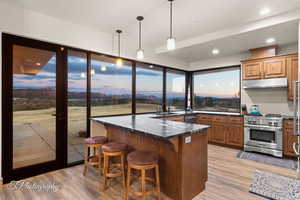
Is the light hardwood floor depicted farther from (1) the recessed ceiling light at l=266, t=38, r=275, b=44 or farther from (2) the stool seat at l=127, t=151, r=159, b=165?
(1) the recessed ceiling light at l=266, t=38, r=275, b=44

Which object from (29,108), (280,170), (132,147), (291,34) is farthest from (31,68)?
(291,34)

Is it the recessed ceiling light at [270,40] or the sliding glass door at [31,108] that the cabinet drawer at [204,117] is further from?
the sliding glass door at [31,108]

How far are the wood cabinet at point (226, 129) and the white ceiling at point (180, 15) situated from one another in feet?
6.98

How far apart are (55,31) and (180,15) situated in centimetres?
242

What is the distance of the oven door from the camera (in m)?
3.64

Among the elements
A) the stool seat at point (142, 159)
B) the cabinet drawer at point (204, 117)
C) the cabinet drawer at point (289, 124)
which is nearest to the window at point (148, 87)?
the cabinet drawer at point (204, 117)

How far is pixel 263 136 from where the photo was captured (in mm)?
3863

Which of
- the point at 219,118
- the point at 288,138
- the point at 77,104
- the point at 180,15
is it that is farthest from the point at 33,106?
the point at 288,138

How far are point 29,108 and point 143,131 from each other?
2.24 meters

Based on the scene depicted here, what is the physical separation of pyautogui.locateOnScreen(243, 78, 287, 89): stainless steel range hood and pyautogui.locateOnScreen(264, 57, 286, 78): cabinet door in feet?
0.37

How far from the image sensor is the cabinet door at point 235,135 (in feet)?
13.9

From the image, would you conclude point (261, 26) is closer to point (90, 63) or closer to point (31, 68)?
point (90, 63)

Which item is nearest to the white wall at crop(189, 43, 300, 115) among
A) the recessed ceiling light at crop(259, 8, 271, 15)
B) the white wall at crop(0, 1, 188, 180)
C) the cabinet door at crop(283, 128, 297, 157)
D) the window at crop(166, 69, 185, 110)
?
the cabinet door at crop(283, 128, 297, 157)

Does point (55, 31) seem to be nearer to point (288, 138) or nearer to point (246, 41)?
point (246, 41)
